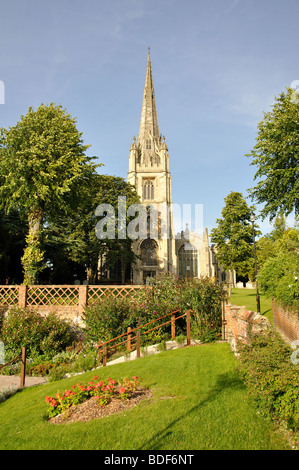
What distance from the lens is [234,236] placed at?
32.6 meters

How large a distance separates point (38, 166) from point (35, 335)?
32.1ft

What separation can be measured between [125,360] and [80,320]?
15.3 feet

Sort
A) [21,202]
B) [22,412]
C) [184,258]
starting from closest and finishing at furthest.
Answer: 1. [22,412]
2. [21,202]
3. [184,258]

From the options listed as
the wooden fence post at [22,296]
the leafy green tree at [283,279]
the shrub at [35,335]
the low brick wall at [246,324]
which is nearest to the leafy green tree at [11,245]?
the wooden fence post at [22,296]

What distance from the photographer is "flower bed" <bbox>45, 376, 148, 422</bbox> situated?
5.16 meters

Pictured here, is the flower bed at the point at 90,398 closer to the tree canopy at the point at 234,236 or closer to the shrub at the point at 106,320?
the shrub at the point at 106,320

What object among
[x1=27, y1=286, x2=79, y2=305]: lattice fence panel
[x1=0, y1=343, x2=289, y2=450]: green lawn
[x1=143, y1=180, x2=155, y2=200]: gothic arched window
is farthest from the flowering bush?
[x1=143, y1=180, x2=155, y2=200]: gothic arched window

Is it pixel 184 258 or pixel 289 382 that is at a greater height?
pixel 184 258

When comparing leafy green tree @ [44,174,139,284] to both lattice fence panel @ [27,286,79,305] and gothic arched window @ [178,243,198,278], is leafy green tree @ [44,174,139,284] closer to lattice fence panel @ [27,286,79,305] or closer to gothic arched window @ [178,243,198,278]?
lattice fence panel @ [27,286,79,305]

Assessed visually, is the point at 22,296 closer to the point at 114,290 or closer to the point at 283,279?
the point at 114,290

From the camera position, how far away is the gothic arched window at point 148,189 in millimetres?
51938

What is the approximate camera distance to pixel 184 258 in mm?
51531

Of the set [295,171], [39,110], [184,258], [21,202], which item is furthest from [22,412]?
[184,258]
